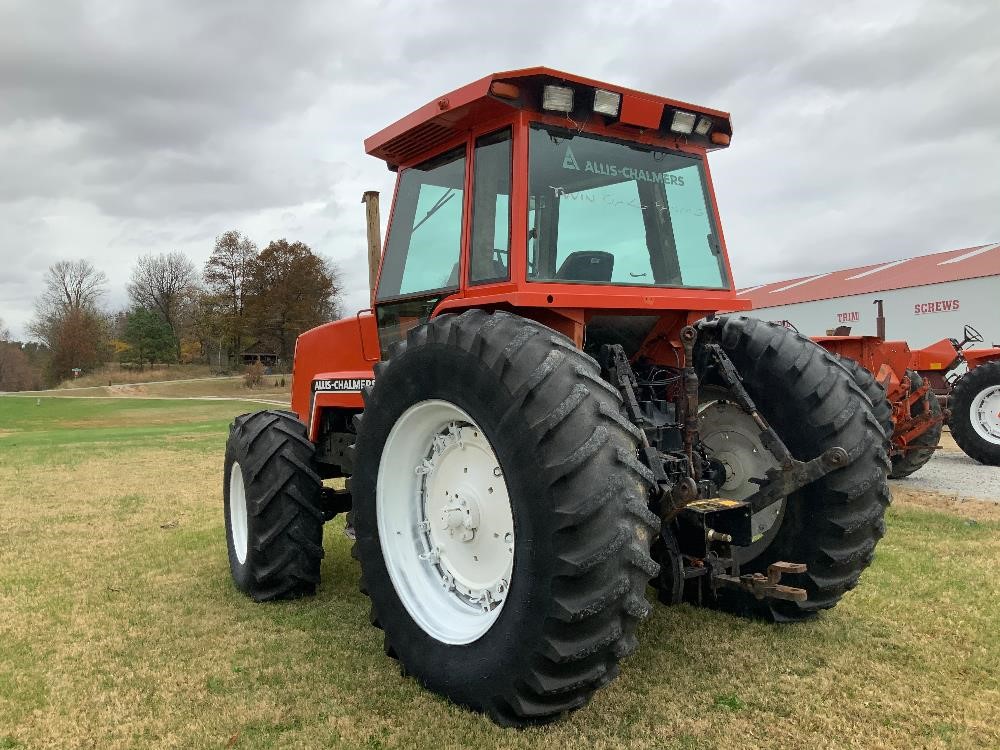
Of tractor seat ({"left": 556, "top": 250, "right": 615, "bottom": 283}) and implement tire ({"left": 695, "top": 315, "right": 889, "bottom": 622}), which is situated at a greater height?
tractor seat ({"left": 556, "top": 250, "right": 615, "bottom": 283})

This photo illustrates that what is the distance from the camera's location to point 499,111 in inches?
131

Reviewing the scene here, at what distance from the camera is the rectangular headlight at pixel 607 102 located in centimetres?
326

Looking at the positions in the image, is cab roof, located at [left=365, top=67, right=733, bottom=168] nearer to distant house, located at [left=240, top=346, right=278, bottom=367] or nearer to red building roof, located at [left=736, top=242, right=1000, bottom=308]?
red building roof, located at [left=736, top=242, right=1000, bottom=308]

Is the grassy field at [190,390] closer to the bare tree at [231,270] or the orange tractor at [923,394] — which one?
the bare tree at [231,270]

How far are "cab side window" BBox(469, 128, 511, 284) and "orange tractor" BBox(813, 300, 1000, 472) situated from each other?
4.39 metres

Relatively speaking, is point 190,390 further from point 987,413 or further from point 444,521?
point 444,521

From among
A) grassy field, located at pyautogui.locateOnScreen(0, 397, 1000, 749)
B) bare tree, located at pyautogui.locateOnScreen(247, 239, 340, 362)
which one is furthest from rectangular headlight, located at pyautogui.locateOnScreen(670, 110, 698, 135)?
bare tree, located at pyautogui.locateOnScreen(247, 239, 340, 362)

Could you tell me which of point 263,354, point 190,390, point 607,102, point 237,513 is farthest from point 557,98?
point 263,354

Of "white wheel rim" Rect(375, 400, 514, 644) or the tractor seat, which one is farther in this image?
the tractor seat

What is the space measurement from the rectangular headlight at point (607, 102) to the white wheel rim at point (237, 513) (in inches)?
126

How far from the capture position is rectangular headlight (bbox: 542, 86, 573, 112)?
315 cm

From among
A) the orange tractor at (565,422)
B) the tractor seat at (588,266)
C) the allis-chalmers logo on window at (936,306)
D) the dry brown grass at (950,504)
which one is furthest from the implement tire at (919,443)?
the allis-chalmers logo on window at (936,306)

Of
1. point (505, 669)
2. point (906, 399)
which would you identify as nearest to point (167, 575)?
point (505, 669)

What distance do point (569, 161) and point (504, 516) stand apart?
163 cm
